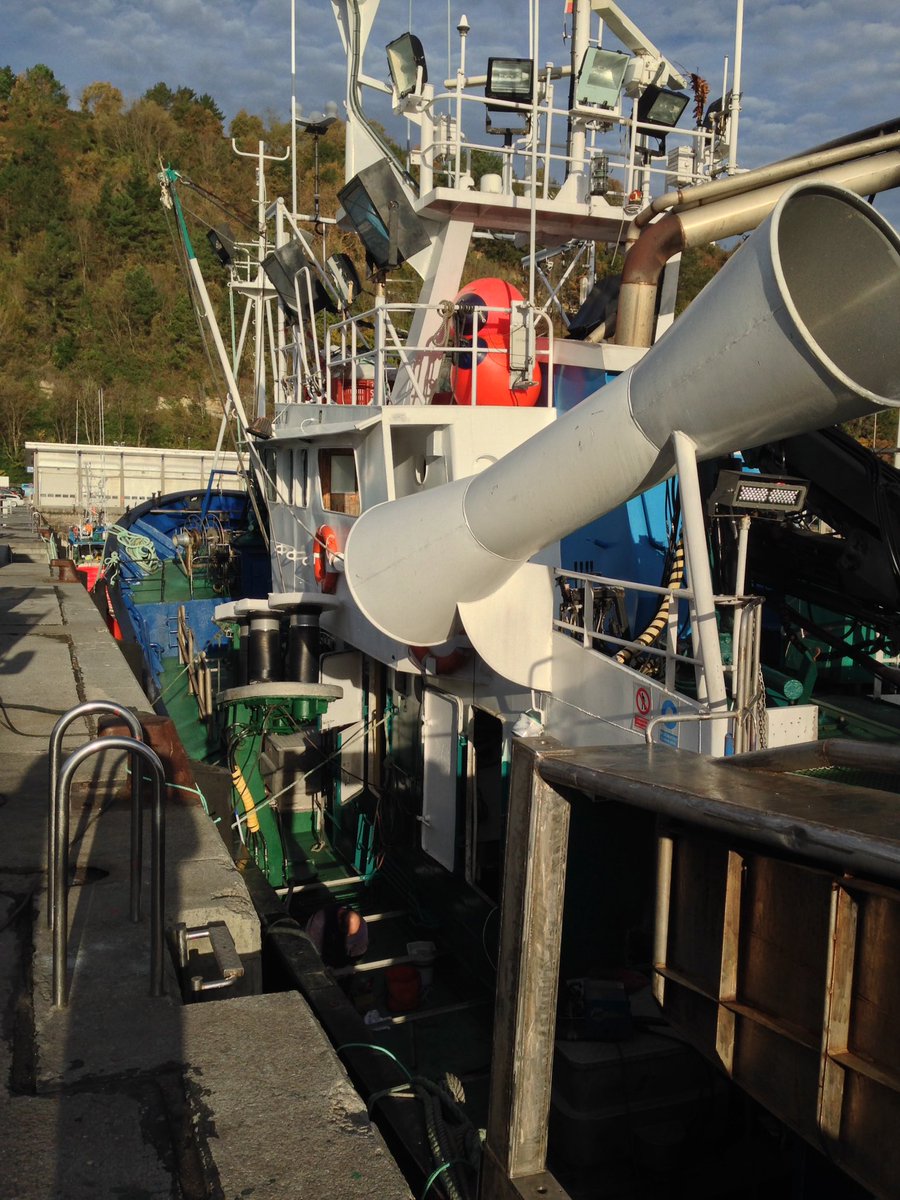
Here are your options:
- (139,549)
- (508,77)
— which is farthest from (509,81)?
(139,549)

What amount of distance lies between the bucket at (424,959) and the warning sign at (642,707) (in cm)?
338

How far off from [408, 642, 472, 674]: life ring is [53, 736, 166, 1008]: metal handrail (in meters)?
4.80

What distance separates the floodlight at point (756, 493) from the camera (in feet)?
19.0

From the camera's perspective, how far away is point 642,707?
6383mm

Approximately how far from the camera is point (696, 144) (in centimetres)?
1148

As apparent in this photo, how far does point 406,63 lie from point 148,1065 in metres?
10.5

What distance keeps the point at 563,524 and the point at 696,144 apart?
8.01 m

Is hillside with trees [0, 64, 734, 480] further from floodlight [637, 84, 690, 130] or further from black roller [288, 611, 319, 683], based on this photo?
black roller [288, 611, 319, 683]

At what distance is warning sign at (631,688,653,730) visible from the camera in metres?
6.30

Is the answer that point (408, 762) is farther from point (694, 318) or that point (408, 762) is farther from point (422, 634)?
point (694, 318)

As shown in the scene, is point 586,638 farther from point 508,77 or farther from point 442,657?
point 508,77

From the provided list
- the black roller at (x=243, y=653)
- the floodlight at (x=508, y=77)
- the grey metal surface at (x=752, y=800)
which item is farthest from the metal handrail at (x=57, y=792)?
the floodlight at (x=508, y=77)

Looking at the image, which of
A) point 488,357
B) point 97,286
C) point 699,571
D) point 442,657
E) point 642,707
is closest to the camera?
point 699,571

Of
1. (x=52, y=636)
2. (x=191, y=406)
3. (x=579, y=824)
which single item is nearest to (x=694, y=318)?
(x=579, y=824)
